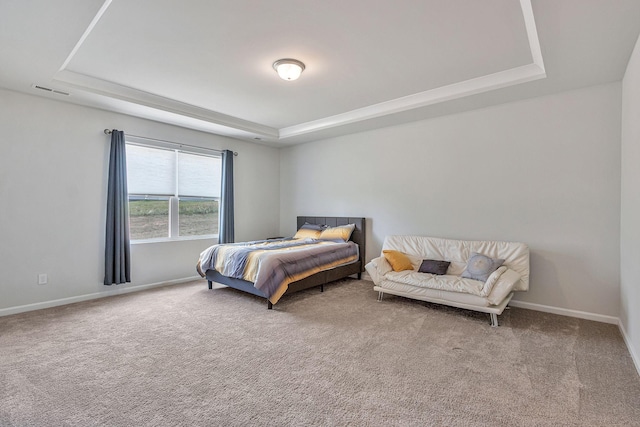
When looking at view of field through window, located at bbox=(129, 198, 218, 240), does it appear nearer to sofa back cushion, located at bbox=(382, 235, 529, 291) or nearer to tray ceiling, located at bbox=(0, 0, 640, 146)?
tray ceiling, located at bbox=(0, 0, 640, 146)

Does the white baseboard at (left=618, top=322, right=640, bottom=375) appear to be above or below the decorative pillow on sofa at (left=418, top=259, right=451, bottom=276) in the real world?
below

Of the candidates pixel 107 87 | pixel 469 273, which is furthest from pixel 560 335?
pixel 107 87

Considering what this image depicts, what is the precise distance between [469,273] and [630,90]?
2313mm

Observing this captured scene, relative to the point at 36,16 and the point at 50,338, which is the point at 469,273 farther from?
the point at 36,16

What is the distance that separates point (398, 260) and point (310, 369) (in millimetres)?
2252

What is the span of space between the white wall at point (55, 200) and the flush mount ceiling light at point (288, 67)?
272 cm

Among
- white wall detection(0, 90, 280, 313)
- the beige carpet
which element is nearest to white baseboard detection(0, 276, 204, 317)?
white wall detection(0, 90, 280, 313)

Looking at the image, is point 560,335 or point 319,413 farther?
point 560,335

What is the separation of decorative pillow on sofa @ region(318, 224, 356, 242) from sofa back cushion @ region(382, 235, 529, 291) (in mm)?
652

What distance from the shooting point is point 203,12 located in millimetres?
2387

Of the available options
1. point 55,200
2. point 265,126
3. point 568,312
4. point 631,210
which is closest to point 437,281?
point 568,312

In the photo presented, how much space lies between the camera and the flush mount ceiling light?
3146 mm

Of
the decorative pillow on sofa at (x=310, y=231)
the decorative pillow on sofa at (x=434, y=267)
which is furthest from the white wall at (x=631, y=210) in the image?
the decorative pillow on sofa at (x=310, y=231)

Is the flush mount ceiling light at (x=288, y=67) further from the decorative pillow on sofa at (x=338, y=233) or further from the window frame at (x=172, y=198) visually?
the decorative pillow on sofa at (x=338, y=233)
